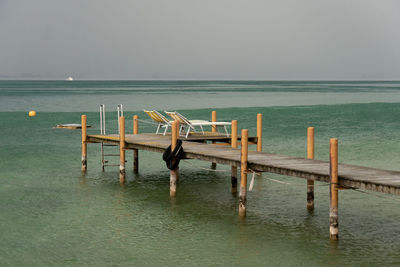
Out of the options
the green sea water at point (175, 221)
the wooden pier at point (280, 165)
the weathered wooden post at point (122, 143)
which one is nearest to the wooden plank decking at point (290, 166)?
Result: the wooden pier at point (280, 165)

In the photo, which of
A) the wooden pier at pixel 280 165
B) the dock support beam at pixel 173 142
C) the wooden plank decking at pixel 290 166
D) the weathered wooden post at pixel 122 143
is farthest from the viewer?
the weathered wooden post at pixel 122 143

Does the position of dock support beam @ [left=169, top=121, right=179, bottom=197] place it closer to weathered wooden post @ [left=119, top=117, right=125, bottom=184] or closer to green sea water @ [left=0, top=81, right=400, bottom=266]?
green sea water @ [left=0, top=81, right=400, bottom=266]

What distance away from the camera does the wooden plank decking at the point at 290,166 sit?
12789 millimetres

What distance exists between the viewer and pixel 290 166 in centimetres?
1496

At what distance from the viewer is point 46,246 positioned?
1405 centimetres

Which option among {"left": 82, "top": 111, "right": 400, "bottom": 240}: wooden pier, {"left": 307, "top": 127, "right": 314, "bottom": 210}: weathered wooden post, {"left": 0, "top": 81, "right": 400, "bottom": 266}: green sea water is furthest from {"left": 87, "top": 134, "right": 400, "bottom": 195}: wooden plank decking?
{"left": 0, "top": 81, "right": 400, "bottom": 266}: green sea water

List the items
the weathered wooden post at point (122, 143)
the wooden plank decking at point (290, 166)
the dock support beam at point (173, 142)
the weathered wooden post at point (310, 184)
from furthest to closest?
the weathered wooden post at point (122, 143), the dock support beam at point (173, 142), the weathered wooden post at point (310, 184), the wooden plank decking at point (290, 166)

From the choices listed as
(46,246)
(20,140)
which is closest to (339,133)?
(20,140)

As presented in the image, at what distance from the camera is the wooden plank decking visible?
12789 millimetres

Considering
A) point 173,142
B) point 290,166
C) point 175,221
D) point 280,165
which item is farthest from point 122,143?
point 290,166

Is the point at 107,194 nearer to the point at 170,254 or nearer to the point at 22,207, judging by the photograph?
the point at 22,207

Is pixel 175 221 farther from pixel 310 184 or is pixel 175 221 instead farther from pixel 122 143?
pixel 122 143

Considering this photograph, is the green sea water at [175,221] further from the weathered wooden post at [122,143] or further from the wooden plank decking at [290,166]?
the wooden plank decking at [290,166]

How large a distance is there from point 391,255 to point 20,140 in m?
28.2
